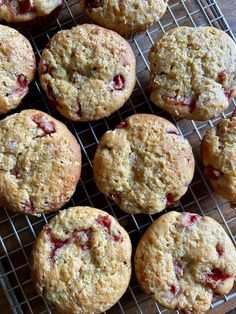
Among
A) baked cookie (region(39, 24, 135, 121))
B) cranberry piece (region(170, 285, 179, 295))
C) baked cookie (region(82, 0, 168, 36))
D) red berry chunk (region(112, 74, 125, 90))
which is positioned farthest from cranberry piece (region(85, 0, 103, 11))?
cranberry piece (region(170, 285, 179, 295))

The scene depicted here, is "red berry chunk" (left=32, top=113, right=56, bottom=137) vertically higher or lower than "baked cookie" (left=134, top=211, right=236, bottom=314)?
higher

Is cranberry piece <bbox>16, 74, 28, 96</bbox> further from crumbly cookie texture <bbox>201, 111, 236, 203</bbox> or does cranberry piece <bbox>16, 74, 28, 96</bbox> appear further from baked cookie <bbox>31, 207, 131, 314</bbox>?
crumbly cookie texture <bbox>201, 111, 236, 203</bbox>

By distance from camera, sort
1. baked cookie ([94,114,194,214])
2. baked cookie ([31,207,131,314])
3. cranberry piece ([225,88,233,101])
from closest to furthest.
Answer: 1. baked cookie ([31,207,131,314])
2. baked cookie ([94,114,194,214])
3. cranberry piece ([225,88,233,101])

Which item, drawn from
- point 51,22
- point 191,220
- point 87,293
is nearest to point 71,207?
point 87,293

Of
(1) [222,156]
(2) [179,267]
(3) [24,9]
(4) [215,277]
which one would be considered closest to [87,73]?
(3) [24,9]

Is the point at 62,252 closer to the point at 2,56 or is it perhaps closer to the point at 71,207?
the point at 71,207
